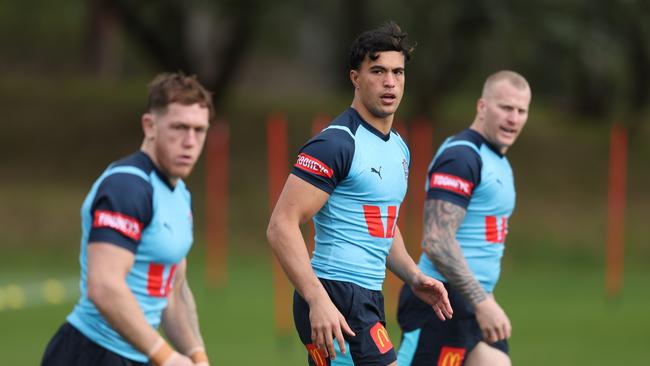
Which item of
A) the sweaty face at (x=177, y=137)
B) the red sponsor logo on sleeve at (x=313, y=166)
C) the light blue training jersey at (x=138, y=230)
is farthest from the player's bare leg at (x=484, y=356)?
the sweaty face at (x=177, y=137)

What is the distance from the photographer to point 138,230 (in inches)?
216

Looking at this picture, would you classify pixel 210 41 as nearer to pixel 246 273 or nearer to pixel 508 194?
pixel 246 273

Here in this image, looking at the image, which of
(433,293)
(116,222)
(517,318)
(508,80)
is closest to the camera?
(116,222)

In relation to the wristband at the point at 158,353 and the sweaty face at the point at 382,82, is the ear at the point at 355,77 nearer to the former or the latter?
the sweaty face at the point at 382,82

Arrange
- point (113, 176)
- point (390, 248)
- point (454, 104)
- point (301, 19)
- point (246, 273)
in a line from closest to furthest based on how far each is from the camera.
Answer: point (113, 176), point (390, 248), point (246, 273), point (301, 19), point (454, 104)

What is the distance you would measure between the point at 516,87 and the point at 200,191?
20.1 m

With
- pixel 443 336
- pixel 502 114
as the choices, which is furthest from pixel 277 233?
pixel 502 114

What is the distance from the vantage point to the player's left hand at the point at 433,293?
6.88 metres

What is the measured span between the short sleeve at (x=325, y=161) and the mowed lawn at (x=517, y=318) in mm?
7720

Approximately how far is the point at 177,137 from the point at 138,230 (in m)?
0.51

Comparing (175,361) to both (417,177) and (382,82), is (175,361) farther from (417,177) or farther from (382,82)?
(417,177)

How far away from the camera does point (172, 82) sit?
5.80 metres

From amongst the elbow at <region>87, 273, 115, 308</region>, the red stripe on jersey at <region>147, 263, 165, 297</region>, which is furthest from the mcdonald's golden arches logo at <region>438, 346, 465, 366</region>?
the elbow at <region>87, 273, 115, 308</region>

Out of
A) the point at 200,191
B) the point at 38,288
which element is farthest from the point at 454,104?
the point at 38,288
